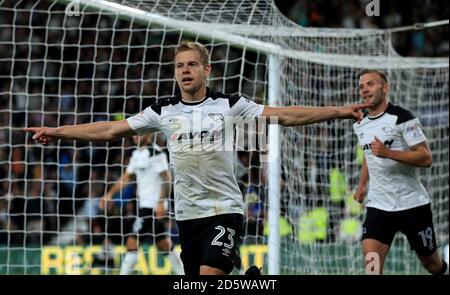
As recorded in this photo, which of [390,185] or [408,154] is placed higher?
[408,154]

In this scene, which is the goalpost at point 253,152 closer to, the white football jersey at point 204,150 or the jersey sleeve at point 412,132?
the jersey sleeve at point 412,132

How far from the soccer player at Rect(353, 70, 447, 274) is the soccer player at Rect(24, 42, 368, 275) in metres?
1.89

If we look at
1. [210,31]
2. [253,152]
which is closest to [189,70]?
[210,31]

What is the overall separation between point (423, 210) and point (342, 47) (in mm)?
4388

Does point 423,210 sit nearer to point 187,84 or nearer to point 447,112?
point 187,84

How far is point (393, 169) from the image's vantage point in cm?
768

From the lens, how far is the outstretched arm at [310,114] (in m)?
5.63

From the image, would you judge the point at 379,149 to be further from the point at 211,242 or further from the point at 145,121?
the point at 145,121

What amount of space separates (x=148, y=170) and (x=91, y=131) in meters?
4.34

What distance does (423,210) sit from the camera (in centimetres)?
773

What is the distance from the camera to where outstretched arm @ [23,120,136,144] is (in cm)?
583

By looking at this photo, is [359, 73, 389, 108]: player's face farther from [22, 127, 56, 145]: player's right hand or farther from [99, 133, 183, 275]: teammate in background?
[99, 133, 183, 275]: teammate in background

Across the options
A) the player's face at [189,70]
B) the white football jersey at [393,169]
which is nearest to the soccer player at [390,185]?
the white football jersey at [393,169]

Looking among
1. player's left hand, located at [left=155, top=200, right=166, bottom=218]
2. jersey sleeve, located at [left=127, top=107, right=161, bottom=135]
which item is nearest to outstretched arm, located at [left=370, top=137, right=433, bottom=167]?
jersey sleeve, located at [left=127, top=107, right=161, bottom=135]
